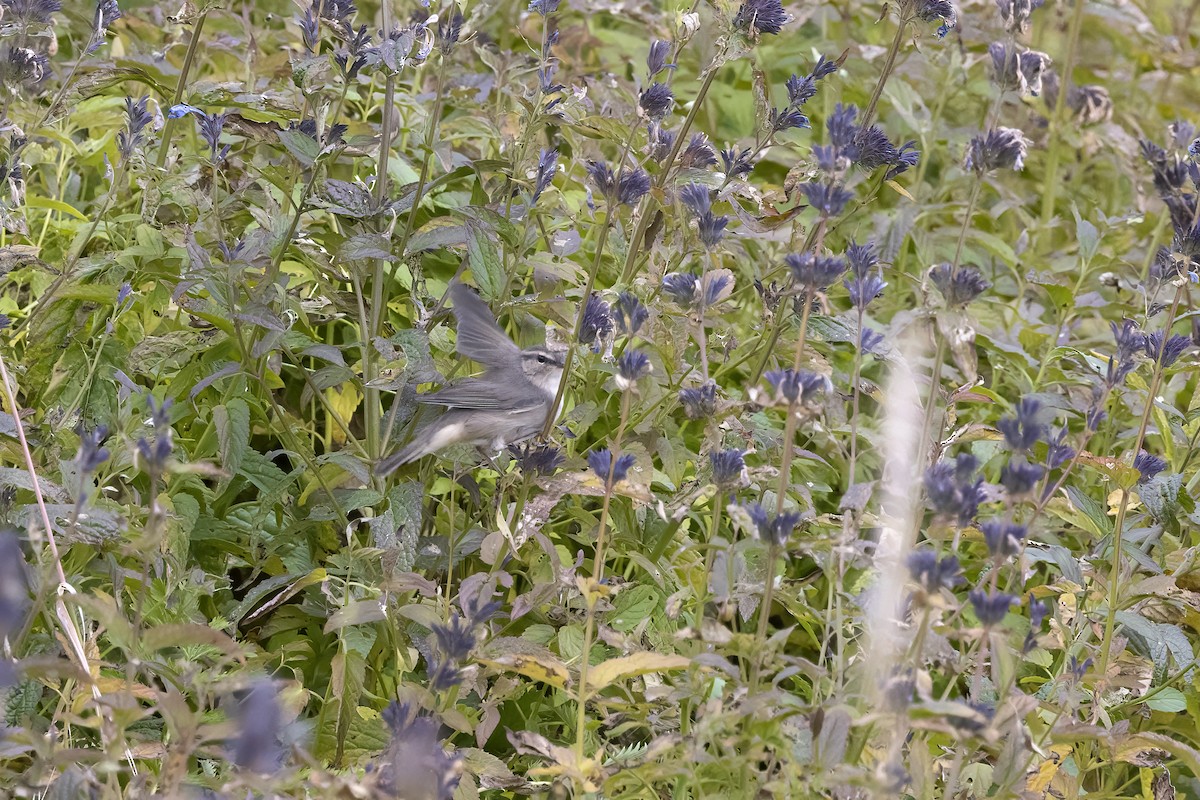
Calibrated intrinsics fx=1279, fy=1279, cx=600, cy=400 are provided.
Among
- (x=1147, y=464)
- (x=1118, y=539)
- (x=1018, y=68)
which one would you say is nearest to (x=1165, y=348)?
(x=1147, y=464)

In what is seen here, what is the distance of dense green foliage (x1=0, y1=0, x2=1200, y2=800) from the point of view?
6.89 ft

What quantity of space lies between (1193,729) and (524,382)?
1726 mm

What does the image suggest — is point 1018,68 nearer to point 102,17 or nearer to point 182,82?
point 182,82

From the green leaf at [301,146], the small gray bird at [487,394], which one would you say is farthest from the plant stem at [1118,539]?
the green leaf at [301,146]

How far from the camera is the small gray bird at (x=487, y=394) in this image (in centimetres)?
281

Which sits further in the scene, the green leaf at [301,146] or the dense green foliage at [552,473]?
the green leaf at [301,146]

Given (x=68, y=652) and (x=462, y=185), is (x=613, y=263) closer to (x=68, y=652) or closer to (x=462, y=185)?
(x=462, y=185)

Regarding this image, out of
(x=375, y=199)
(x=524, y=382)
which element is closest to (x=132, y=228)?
(x=375, y=199)

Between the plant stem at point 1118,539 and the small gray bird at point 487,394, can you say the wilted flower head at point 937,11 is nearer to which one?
the plant stem at point 1118,539

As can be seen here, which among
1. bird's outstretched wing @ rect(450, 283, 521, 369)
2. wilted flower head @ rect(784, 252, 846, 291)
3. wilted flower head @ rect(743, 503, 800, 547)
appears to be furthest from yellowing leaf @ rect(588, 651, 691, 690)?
bird's outstretched wing @ rect(450, 283, 521, 369)

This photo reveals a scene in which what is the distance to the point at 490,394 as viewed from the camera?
115 inches

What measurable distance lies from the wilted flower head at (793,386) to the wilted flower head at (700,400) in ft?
1.00

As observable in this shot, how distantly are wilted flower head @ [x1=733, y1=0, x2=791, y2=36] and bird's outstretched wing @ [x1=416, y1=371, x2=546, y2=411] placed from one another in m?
0.95

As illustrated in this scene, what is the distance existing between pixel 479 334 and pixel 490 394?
5.7 inches
